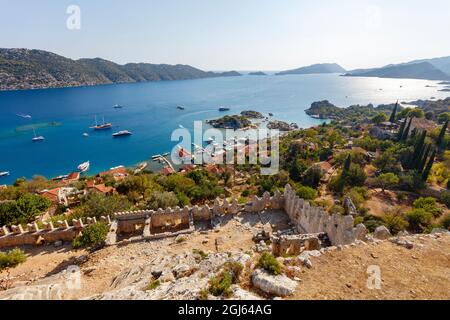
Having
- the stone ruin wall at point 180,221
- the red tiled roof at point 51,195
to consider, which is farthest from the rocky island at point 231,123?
the stone ruin wall at point 180,221

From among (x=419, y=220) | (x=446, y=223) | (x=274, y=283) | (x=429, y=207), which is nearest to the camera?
(x=274, y=283)

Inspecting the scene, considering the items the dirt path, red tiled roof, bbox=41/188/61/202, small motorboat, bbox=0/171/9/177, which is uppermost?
the dirt path

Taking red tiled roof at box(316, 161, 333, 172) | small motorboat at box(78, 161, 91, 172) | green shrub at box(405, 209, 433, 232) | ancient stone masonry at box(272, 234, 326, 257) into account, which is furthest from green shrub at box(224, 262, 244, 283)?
small motorboat at box(78, 161, 91, 172)

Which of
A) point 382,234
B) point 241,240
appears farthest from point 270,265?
point 241,240

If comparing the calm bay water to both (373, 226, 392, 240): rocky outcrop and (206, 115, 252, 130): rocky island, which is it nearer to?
(206, 115, 252, 130): rocky island

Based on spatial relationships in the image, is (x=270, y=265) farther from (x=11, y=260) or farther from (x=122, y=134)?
(x=122, y=134)

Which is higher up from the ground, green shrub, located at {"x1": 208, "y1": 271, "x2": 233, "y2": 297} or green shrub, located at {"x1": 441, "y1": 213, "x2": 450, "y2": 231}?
green shrub, located at {"x1": 208, "y1": 271, "x2": 233, "y2": 297}

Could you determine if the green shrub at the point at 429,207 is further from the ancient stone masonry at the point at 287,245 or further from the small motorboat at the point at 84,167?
the small motorboat at the point at 84,167
